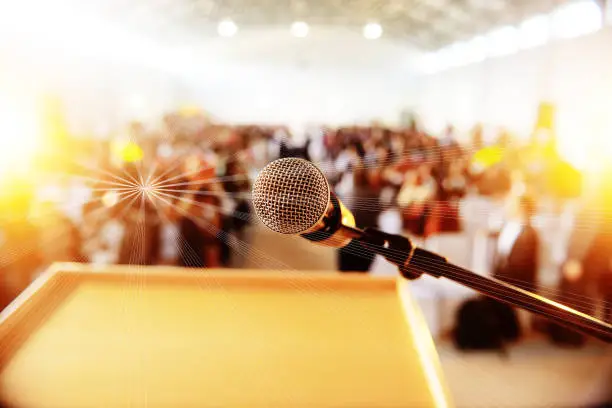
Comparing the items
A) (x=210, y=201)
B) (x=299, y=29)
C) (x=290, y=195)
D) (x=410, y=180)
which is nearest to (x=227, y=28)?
(x=299, y=29)

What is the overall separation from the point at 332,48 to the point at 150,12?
5.30 metres

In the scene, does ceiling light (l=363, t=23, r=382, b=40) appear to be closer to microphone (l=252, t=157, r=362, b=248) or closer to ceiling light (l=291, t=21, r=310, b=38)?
ceiling light (l=291, t=21, r=310, b=38)

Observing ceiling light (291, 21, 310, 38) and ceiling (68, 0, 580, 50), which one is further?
ceiling light (291, 21, 310, 38)

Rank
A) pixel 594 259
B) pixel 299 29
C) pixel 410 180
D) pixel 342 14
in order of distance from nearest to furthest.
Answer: pixel 594 259
pixel 410 180
pixel 342 14
pixel 299 29

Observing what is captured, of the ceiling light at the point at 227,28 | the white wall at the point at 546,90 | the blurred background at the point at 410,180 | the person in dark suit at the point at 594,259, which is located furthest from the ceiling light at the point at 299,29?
the person in dark suit at the point at 594,259

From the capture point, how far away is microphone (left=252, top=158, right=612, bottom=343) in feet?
1.84

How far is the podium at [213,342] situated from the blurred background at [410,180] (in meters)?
0.11

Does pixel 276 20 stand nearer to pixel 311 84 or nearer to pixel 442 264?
pixel 311 84

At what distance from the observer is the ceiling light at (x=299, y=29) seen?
11.9 metres

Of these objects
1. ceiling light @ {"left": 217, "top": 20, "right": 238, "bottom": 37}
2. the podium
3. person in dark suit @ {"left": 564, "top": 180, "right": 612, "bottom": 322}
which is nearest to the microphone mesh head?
the podium

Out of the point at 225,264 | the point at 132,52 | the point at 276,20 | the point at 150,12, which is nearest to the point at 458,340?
the point at 225,264

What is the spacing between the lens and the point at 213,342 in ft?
2.61

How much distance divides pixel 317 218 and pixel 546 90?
21.3 ft

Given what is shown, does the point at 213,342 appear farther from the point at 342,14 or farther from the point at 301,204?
the point at 342,14
